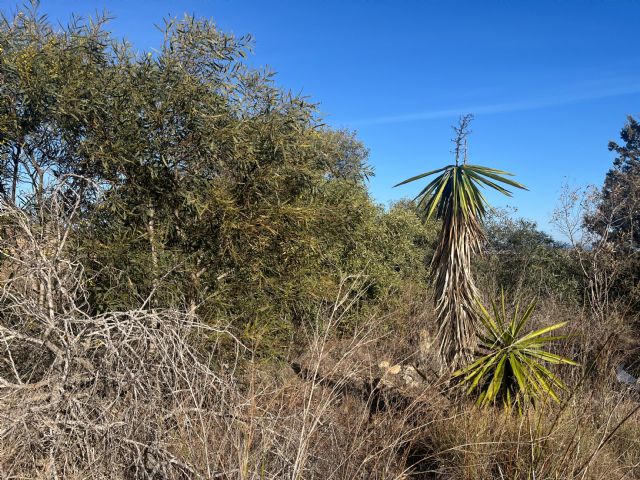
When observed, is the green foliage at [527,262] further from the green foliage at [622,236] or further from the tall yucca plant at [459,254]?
the tall yucca plant at [459,254]

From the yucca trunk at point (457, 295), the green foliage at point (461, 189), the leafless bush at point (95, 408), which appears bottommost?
the leafless bush at point (95, 408)

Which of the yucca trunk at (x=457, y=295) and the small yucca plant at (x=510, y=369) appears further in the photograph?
the yucca trunk at (x=457, y=295)

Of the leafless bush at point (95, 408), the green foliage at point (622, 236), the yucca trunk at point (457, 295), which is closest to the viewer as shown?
the leafless bush at point (95, 408)

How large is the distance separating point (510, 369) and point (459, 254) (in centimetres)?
173

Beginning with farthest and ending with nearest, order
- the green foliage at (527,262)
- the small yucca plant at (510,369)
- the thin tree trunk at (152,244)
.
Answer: the green foliage at (527,262), the small yucca plant at (510,369), the thin tree trunk at (152,244)

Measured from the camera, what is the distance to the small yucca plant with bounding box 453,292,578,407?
5879 mm

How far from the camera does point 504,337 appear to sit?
6316 mm

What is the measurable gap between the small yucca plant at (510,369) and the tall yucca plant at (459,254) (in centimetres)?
61

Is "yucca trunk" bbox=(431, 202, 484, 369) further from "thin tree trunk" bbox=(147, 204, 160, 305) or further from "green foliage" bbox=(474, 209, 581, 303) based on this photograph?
"green foliage" bbox=(474, 209, 581, 303)

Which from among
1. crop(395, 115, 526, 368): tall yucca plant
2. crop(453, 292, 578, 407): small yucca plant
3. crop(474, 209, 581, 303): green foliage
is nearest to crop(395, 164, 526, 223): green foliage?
crop(395, 115, 526, 368): tall yucca plant

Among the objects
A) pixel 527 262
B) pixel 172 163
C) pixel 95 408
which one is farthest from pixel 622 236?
pixel 95 408

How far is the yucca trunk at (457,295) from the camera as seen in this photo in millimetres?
7066

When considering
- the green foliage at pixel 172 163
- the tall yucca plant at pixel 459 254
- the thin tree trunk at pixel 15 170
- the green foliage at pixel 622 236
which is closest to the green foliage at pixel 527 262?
A: the green foliage at pixel 622 236

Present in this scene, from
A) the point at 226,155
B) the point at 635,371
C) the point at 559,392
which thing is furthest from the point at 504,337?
the point at 635,371
